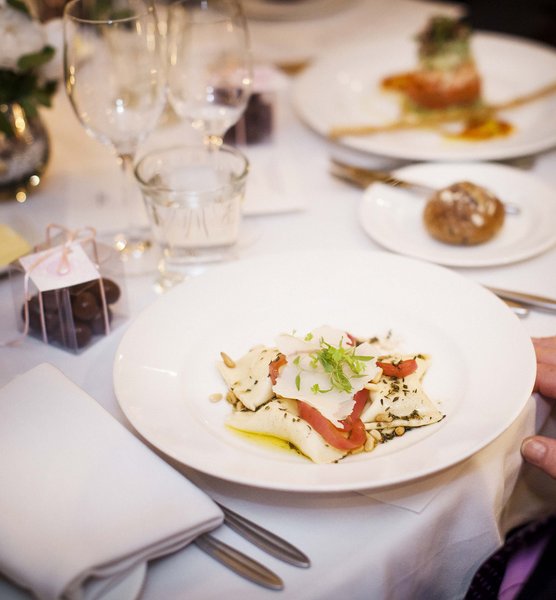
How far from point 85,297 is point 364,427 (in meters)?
0.50

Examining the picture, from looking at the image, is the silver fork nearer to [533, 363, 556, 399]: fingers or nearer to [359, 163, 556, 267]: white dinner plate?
[359, 163, 556, 267]: white dinner plate

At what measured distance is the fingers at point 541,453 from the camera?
3.18ft

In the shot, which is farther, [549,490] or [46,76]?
[46,76]

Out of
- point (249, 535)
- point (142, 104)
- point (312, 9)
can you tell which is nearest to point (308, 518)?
point (249, 535)

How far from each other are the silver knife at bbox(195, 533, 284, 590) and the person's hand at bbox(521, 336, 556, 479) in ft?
1.31

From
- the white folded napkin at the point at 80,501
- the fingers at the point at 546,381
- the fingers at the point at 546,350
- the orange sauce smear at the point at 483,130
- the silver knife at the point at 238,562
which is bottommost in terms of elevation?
the silver knife at the point at 238,562

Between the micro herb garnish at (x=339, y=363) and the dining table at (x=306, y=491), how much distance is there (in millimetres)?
132

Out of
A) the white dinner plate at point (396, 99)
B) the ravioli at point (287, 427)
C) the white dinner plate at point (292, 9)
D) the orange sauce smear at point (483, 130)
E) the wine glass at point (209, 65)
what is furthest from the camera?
the white dinner plate at point (292, 9)

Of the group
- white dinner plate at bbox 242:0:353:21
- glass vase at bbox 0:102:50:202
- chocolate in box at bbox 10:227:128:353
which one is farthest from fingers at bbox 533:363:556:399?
white dinner plate at bbox 242:0:353:21

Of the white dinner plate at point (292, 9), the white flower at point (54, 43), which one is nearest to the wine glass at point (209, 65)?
the white flower at point (54, 43)

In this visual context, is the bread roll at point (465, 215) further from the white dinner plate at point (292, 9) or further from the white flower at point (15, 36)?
the white dinner plate at point (292, 9)

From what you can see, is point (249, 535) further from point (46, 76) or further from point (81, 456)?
point (46, 76)

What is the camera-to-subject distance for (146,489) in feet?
2.76

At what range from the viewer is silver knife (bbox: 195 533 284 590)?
30.8 inches
